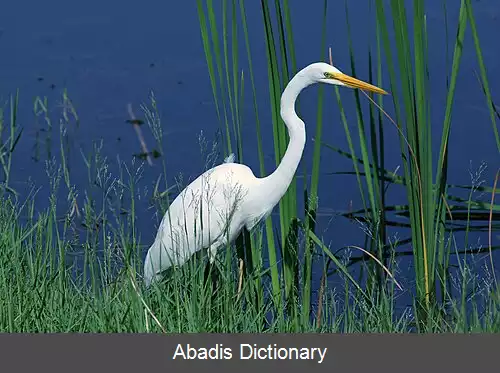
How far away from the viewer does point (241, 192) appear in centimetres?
306

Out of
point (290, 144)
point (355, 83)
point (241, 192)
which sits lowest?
point (241, 192)

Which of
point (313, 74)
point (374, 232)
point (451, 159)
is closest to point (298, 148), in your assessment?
point (313, 74)

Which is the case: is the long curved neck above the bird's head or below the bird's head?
below

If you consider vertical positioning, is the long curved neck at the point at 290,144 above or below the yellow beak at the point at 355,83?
below

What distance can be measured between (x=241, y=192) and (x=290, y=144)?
25 centimetres

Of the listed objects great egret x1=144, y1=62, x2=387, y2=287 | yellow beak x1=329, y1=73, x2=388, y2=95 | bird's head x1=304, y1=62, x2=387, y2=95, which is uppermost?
bird's head x1=304, y1=62, x2=387, y2=95

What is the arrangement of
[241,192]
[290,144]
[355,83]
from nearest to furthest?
[355,83] < [290,144] < [241,192]

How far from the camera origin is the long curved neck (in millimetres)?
2729

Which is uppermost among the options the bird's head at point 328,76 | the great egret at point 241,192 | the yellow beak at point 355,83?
the bird's head at point 328,76

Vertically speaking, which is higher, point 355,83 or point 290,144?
point 355,83

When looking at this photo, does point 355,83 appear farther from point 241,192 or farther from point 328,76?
point 241,192

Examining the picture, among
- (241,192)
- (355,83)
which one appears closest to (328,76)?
(355,83)

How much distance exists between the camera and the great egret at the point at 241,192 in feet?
9.05

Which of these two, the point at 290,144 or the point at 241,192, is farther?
the point at 241,192
